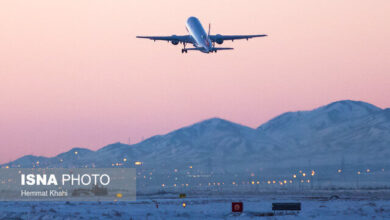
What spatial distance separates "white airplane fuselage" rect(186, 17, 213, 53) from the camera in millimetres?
122062

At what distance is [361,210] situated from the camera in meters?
100

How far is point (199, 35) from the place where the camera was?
126 metres

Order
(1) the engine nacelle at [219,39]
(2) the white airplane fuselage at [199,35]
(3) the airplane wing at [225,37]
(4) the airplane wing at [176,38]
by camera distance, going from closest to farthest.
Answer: (2) the white airplane fuselage at [199,35] < (3) the airplane wing at [225,37] < (1) the engine nacelle at [219,39] < (4) the airplane wing at [176,38]

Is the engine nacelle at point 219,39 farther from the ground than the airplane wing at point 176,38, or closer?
closer

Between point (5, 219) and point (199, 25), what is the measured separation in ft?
192

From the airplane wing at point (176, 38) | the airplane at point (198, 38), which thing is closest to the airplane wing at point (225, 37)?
the airplane at point (198, 38)

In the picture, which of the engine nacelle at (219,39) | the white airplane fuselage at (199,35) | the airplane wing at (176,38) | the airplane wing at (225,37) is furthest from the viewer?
the airplane wing at (176,38)

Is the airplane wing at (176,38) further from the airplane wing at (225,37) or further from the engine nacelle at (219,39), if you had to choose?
the engine nacelle at (219,39)

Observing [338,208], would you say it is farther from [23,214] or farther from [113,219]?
[23,214]

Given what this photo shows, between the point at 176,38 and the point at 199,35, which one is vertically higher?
the point at 176,38

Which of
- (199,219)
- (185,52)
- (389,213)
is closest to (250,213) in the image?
(199,219)

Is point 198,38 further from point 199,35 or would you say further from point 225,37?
point 225,37

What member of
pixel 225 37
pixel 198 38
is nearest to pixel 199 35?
pixel 198 38

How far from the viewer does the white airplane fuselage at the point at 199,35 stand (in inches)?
4806
